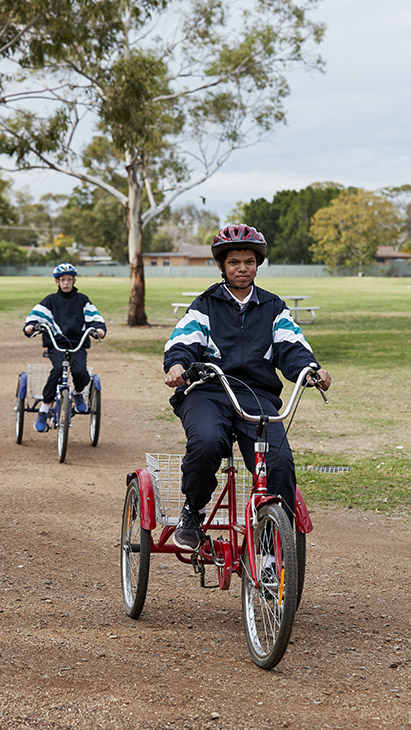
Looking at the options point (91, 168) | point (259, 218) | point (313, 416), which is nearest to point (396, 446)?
point (313, 416)

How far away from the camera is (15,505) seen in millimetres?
6949

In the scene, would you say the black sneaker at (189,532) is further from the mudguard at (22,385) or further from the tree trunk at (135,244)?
the tree trunk at (135,244)

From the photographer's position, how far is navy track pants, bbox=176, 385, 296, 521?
4.15m

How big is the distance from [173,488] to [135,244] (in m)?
22.9

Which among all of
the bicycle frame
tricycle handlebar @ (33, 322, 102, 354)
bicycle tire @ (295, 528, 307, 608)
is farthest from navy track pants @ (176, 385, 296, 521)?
tricycle handlebar @ (33, 322, 102, 354)

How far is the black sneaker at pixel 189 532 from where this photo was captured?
4410mm

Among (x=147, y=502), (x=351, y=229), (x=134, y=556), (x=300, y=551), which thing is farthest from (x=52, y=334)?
(x=351, y=229)

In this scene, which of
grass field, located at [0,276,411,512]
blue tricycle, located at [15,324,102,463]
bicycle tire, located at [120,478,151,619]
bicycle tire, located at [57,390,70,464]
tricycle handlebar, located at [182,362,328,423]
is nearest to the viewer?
tricycle handlebar, located at [182,362,328,423]

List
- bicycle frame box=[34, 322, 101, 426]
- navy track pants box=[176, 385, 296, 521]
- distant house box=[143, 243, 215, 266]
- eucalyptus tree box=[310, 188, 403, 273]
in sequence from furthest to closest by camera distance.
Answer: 1. distant house box=[143, 243, 215, 266]
2. eucalyptus tree box=[310, 188, 403, 273]
3. bicycle frame box=[34, 322, 101, 426]
4. navy track pants box=[176, 385, 296, 521]

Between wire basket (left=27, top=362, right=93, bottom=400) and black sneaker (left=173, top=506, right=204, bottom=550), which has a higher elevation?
black sneaker (left=173, top=506, right=204, bottom=550)

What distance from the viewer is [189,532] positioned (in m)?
4.43

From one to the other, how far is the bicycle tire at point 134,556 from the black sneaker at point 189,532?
17cm

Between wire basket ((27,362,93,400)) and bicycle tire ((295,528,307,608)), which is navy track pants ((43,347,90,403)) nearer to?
wire basket ((27,362,93,400))

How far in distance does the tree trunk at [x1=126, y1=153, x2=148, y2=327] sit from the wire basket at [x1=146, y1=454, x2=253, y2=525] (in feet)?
73.0
